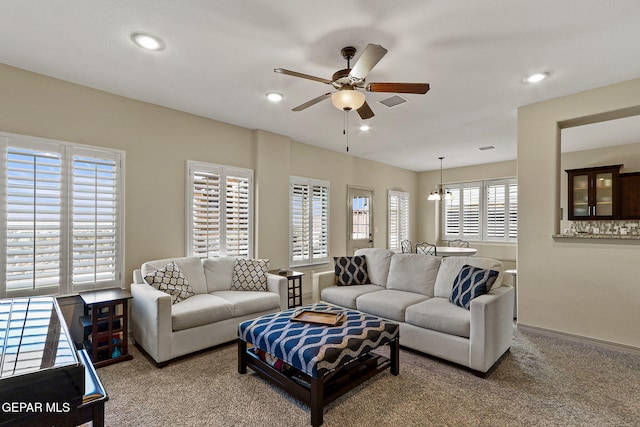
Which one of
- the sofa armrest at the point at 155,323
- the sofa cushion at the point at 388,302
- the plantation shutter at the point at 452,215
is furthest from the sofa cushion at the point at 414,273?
the plantation shutter at the point at 452,215

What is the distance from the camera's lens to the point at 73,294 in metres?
3.17

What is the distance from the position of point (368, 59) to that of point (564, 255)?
324cm

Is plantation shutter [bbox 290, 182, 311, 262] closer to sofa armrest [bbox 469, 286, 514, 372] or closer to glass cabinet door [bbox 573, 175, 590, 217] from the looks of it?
sofa armrest [bbox 469, 286, 514, 372]

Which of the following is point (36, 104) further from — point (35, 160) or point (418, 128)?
point (418, 128)

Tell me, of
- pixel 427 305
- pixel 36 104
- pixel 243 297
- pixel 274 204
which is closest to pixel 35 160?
pixel 36 104

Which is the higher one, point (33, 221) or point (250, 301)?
point (33, 221)

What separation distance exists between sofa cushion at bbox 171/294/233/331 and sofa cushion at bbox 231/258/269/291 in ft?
1.53

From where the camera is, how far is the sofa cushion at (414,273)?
12.2 ft

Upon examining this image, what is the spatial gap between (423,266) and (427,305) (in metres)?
0.70

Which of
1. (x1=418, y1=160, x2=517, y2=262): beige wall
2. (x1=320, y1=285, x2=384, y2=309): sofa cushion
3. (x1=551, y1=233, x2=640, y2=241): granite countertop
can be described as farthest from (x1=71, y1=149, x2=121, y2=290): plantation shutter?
A: (x1=418, y1=160, x2=517, y2=262): beige wall

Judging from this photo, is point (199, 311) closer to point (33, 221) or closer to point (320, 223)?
point (33, 221)

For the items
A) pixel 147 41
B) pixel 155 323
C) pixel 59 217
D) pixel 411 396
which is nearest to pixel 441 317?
pixel 411 396

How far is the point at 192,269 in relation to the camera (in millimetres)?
3736

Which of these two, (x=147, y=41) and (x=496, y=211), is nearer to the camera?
(x=147, y=41)
